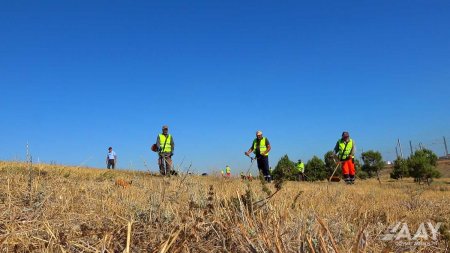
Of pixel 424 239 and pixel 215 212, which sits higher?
pixel 215 212

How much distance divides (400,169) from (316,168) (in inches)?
314


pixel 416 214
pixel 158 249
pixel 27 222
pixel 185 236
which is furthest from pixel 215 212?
pixel 416 214

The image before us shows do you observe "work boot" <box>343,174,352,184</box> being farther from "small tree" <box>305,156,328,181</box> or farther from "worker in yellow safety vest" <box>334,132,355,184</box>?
"small tree" <box>305,156,328,181</box>

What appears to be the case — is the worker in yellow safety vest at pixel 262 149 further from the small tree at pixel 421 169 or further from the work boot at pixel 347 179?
the small tree at pixel 421 169

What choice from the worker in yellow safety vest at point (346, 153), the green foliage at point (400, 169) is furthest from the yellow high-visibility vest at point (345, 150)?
the green foliage at point (400, 169)

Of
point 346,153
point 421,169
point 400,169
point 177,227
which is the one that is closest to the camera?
point 177,227

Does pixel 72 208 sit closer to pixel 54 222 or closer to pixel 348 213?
pixel 54 222

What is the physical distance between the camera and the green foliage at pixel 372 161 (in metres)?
46.5

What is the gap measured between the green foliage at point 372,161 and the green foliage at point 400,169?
492cm

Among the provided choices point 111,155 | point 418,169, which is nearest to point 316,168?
point 418,169

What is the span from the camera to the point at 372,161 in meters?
46.9

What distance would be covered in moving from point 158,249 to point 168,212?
1.27m

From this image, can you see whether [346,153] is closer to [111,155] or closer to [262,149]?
[262,149]

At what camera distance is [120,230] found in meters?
2.82
